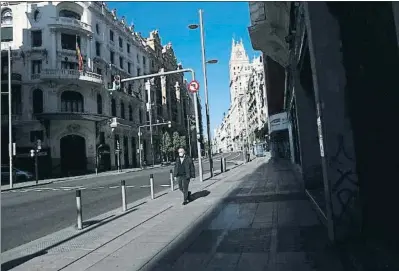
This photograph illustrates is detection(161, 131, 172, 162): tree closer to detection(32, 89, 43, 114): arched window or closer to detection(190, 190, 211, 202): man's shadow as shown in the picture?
detection(32, 89, 43, 114): arched window

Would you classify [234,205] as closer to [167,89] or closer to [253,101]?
[167,89]

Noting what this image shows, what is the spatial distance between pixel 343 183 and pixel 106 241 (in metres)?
4.14

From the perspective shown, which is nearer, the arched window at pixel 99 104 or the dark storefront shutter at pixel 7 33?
the dark storefront shutter at pixel 7 33

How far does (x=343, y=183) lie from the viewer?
501cm

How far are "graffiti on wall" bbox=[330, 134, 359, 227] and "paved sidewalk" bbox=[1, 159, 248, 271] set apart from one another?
8.98ft

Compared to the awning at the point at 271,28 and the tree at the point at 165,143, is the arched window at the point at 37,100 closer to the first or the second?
the tree at the point at 165,143

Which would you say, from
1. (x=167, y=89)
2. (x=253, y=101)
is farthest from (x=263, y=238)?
(x=253, y=101)

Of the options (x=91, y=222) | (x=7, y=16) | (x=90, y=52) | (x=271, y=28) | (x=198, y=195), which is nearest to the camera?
(x=91, y=222)

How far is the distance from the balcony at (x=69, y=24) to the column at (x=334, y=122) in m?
39.7

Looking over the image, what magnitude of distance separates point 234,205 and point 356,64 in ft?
17.3

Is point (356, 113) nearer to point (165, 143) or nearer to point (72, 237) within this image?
point (72, 237)

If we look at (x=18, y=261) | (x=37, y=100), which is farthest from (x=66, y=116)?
(x=18, y=261)

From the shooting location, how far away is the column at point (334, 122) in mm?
4992

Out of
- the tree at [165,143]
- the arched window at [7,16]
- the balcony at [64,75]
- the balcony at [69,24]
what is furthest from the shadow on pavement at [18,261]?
the tree at [165,143]
